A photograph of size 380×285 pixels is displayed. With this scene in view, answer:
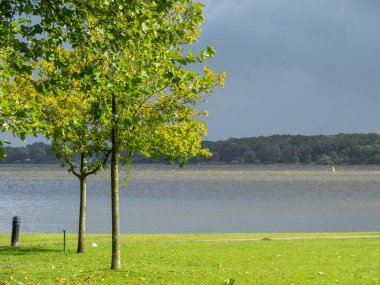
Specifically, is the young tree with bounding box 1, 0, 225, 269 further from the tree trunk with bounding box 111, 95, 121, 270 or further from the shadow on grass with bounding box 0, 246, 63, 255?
the shadow on grass with bounding box 0, 246, 63, 255

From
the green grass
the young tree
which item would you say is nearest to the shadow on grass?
the green grass

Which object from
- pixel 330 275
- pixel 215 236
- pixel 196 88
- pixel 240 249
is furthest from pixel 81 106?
pixel 215 236

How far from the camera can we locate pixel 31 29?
14.1 m

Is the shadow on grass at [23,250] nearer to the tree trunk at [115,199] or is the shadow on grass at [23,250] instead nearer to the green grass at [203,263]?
the green grass at [203,263]

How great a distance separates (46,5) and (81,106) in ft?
34.5

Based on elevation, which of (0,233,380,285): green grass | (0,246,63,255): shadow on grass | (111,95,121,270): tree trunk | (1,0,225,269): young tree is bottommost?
(0,246,63,255): shadow on grass

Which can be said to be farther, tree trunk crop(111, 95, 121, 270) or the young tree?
tree trunk crop(111, 95, 121, 270)

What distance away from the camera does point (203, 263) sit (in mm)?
22188

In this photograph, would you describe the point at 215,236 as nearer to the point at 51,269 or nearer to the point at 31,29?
the point at 51,269

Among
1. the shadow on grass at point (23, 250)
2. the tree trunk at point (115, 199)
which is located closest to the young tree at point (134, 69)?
the tree trunk at point (115, 199)

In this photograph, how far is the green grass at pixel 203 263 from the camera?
59.7 feet

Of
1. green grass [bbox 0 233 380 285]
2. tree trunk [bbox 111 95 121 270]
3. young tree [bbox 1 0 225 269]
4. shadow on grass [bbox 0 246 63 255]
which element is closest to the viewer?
young tree [bbox 1 0 225 269]

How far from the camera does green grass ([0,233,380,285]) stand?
18.2 m

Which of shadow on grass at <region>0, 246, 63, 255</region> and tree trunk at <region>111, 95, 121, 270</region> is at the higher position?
tree trunk at <region>111, 95, 121, 270</region>
